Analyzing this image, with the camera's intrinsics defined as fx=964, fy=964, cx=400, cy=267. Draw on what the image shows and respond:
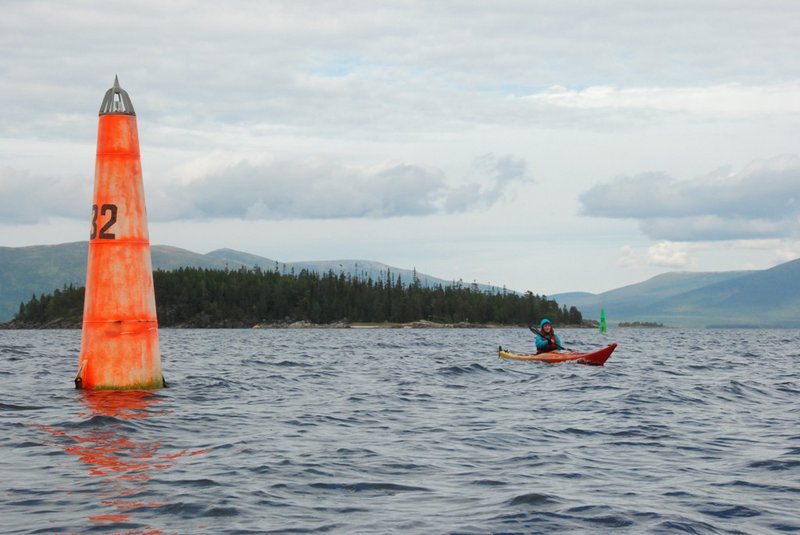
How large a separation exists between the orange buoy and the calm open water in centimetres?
67

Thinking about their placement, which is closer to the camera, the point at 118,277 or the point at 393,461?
the point at 393,461

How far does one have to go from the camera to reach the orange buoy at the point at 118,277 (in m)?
19.4

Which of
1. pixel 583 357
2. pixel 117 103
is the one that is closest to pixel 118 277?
pixel 117 103

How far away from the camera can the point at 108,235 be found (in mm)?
19578

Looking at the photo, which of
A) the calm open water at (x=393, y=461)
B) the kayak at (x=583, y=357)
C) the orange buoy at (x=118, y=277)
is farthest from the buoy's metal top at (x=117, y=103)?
the kayak at (x=583, y=357)

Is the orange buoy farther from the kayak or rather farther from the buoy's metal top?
the kayak

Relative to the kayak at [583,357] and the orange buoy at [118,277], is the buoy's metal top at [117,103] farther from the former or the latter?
the kayak at [583,357]

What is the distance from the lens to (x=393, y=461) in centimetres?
1501

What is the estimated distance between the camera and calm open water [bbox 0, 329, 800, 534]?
36.3ft

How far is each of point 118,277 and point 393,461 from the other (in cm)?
764

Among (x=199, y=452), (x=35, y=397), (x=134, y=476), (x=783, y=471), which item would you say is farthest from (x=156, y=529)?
(x=35, y=397)

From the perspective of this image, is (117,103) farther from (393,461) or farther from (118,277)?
(393,461)

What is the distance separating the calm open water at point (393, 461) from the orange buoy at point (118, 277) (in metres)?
0.67

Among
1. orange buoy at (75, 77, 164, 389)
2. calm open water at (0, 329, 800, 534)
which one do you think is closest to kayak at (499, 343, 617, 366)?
calm open water at (0, 329, 800, 534)
